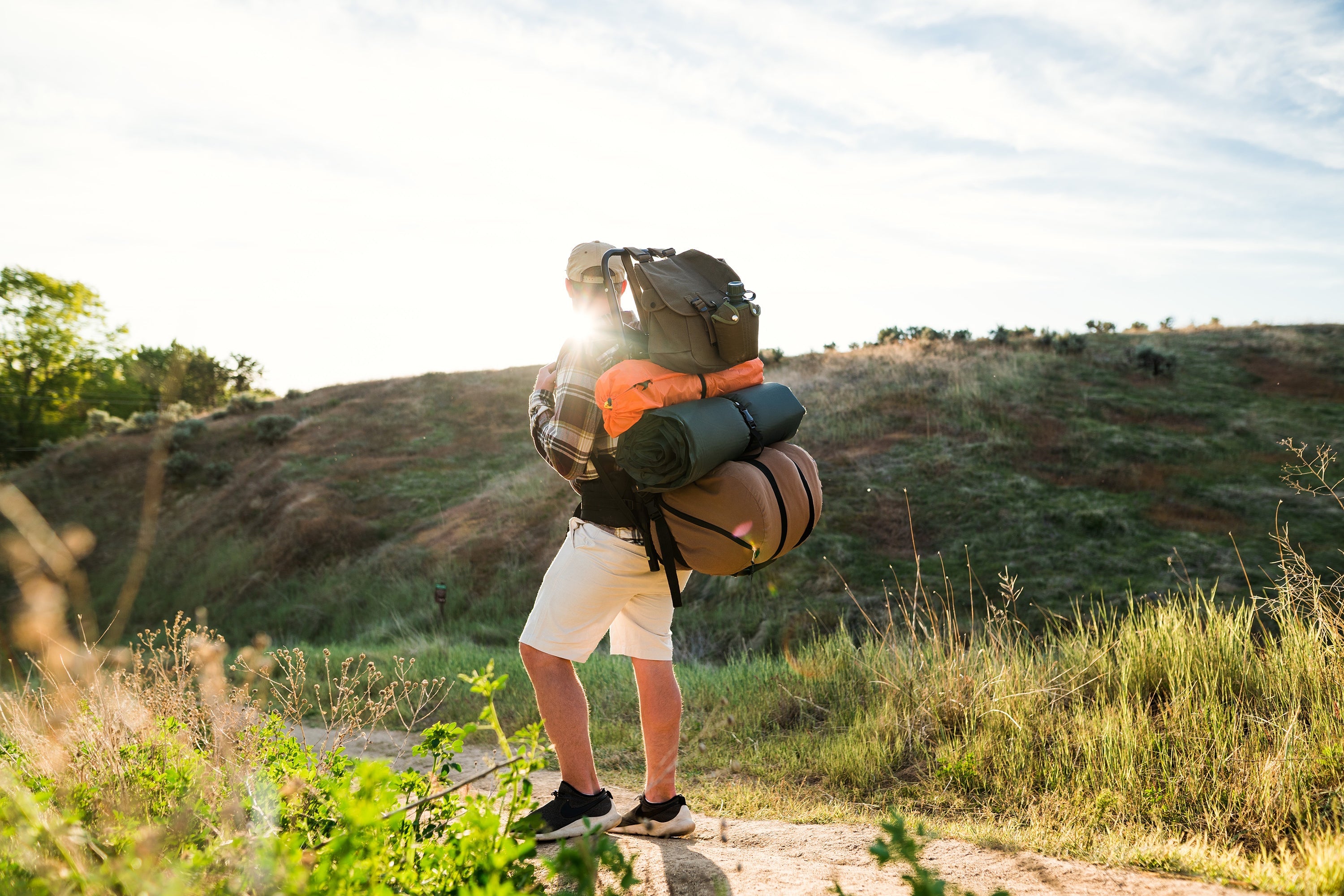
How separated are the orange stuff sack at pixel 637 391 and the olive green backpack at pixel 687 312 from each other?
0.14 feet

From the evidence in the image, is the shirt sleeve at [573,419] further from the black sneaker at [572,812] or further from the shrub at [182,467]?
the shrub at [182,467]

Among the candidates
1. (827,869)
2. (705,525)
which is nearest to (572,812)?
(827,869)

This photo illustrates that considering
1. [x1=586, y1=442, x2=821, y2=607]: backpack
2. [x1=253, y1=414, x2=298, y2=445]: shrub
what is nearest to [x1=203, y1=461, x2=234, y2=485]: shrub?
[x1=253, y1=414, x2=298, y2=445]: shrub

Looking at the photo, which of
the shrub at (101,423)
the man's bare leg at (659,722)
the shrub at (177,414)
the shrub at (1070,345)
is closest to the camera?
the man's bare leg at (659,722)

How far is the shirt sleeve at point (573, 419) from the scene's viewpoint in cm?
268

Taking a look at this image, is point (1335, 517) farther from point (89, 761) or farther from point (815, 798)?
point (89, 761)

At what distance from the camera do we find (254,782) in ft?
7.57

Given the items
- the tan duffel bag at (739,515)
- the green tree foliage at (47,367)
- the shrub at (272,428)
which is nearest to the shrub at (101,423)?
the green tree foliage at (47,367)

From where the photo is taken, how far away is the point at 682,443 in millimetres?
2457

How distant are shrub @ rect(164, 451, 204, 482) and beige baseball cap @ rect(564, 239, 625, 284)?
23372 mm

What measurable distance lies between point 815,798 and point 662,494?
6.94 ft

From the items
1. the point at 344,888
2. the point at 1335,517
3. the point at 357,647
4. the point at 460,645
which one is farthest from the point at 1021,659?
the point at 1335,517

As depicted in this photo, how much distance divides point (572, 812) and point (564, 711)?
1.26 ft

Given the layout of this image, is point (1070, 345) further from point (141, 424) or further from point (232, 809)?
point (141, 424)
